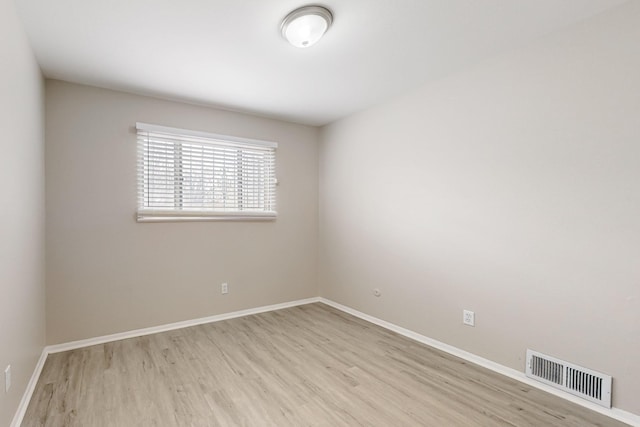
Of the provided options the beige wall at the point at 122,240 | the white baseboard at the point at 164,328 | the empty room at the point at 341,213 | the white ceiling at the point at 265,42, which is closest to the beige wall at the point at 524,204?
the empty room at the point at 341,213

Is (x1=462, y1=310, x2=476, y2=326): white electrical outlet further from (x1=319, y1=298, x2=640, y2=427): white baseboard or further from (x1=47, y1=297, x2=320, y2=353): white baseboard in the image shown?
(x1=47, y1=297, x2=320, y2=353): white baseboard

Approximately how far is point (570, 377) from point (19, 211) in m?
3.65

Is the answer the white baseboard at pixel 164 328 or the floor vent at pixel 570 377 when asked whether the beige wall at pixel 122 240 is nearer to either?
the white baseboard at pixel 164 328

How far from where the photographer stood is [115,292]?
10.1 ft

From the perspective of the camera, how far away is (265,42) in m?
2.29

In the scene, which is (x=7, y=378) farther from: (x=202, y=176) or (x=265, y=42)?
(x=265, y=42)

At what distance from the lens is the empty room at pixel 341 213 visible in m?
1.91

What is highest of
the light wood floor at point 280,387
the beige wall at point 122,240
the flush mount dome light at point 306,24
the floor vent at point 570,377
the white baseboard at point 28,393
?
the flush mount dome light at point 306,24

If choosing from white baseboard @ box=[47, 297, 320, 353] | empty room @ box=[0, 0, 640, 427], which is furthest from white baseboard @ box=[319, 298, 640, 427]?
white baseboard @ box=[47, 297, 320, 353]

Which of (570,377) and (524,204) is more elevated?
(524,204)

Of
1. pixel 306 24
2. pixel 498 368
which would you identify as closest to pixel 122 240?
pixel 306 24

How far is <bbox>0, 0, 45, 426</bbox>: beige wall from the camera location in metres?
1.64

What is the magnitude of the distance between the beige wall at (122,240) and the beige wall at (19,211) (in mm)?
247

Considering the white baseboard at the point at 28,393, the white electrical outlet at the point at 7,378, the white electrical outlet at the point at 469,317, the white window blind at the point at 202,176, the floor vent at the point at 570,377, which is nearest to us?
the white electrical outlet at the point at 7,378
